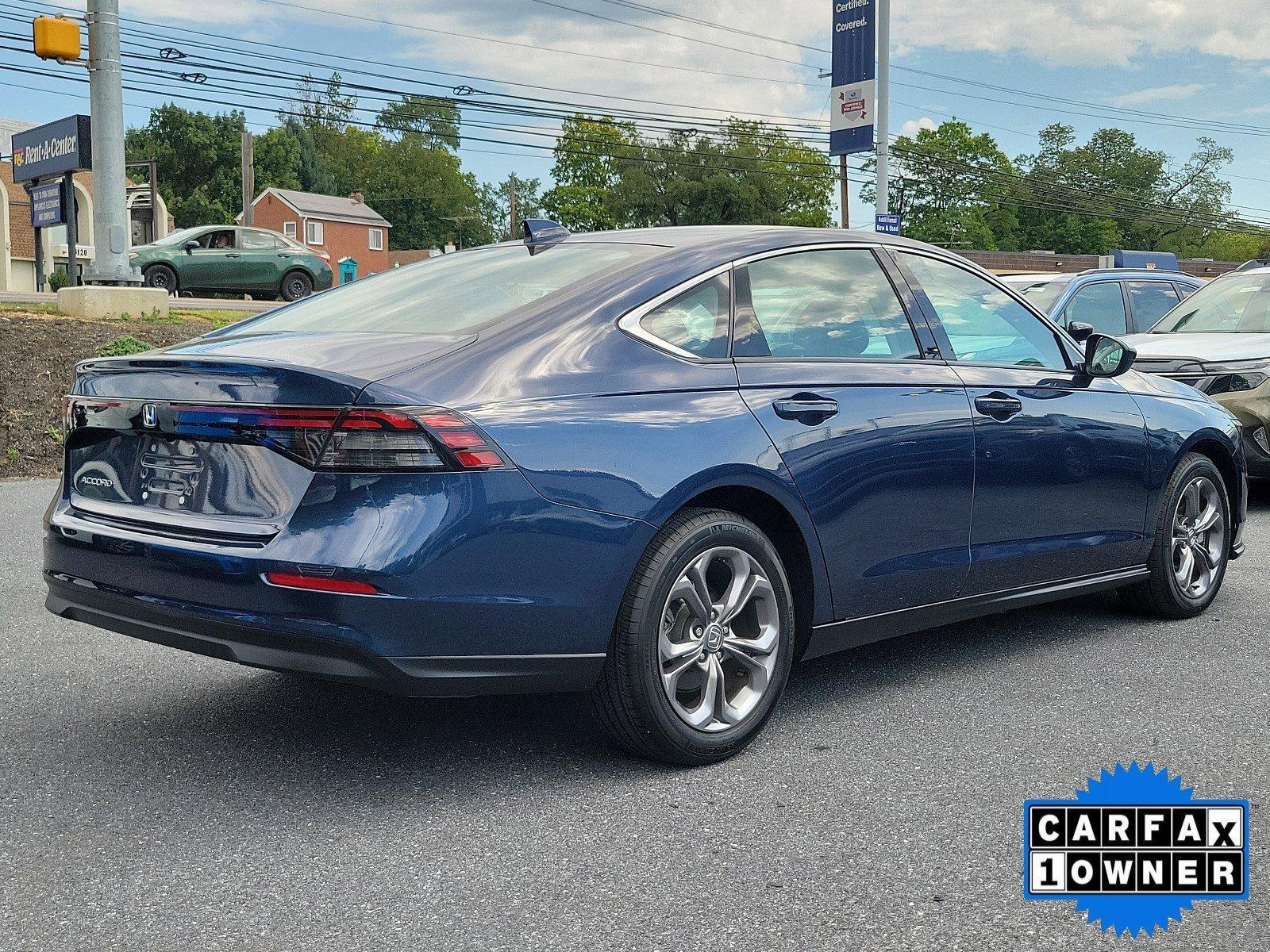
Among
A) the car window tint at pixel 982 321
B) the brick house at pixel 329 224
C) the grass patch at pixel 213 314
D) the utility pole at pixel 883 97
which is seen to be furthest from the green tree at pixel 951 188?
the car window tint at pixel 982 321

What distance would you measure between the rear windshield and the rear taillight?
52 cm

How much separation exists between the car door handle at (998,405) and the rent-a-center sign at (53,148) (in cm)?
1699

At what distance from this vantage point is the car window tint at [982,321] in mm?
5008

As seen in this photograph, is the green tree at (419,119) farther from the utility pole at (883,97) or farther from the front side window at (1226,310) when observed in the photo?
the front side window at (1226,310)

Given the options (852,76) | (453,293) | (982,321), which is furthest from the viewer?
(852,76)

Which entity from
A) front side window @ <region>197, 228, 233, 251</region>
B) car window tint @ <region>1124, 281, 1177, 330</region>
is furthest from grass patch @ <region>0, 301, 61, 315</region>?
car window tint @ <region>1124, 281, 1177, 330</region>

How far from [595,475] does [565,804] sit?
0.90 meters

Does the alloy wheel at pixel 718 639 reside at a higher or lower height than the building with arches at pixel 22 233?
lower

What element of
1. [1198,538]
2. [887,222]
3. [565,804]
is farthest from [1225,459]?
[887,222]

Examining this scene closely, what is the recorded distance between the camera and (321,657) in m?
3.46

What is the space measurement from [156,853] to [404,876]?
2.10 feet

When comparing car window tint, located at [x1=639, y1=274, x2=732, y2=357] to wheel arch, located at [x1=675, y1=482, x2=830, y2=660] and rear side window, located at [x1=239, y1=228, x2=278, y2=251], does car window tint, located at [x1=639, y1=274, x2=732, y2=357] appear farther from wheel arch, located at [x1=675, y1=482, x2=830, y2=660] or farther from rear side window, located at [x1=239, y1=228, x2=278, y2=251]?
rear side window, located at [x1=239, y1=228, x2=278, y2=251]

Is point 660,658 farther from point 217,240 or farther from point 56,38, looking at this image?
point 217,240

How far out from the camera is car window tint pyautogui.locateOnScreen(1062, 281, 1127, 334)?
490 inches
